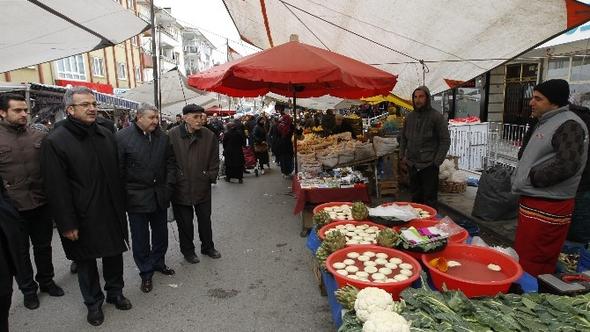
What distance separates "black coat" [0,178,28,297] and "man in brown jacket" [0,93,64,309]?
1.23 metres

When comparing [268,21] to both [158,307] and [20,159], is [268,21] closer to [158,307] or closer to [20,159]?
[20,159]

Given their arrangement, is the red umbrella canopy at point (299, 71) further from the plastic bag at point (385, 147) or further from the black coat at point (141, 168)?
the plastic bag at point (385, 147)

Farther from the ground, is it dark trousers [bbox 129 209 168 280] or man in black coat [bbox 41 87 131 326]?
man in black coat [bbox 41 87 131 326]

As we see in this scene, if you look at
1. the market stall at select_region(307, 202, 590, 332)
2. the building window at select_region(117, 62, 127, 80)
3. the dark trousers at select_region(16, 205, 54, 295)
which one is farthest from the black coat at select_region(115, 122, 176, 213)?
the building window at select_region(117, 62, 127, 80)

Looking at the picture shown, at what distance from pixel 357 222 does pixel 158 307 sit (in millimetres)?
2237

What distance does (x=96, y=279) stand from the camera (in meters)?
3.28

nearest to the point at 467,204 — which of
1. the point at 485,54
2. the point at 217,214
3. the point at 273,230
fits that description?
the point at 485,54

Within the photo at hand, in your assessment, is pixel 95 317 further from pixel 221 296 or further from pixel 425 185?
pixel 425 185

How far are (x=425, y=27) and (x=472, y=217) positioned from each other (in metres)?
3.38

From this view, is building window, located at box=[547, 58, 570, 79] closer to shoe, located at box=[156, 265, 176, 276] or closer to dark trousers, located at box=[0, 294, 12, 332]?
shoe, located at box=[156, 265, 176, 276]

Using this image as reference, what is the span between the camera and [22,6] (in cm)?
329

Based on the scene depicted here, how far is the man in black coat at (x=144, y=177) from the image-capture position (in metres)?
3.66

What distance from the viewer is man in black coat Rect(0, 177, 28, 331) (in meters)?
2.31

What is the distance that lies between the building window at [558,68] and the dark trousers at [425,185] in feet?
21.6
